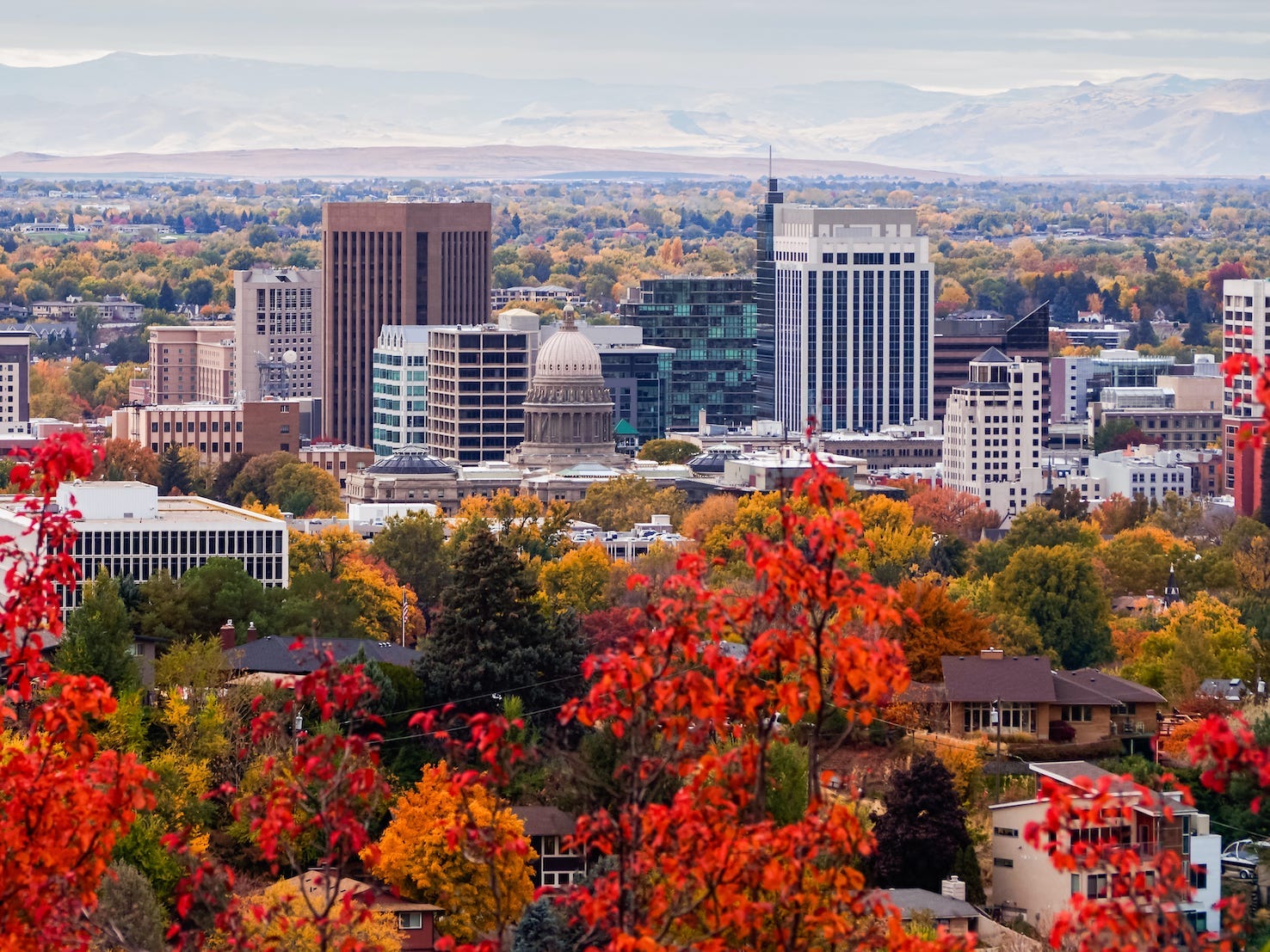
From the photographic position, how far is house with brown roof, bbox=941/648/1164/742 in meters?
98.6

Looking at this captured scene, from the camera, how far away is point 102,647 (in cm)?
9181

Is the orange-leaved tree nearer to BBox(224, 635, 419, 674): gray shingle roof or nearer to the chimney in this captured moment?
the chimney

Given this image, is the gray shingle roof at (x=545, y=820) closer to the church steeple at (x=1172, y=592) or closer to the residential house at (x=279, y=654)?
the residential house at (x=279, y=654)

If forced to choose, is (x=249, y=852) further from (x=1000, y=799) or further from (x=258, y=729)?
(x=258, y=729)

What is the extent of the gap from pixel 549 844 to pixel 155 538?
57.1 meters

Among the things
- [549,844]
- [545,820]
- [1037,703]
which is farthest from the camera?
[1037,703]

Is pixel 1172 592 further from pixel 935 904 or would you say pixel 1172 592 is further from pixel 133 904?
pixel 133 904

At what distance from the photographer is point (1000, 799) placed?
294 feet

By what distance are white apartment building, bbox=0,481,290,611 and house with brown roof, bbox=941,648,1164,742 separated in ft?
128

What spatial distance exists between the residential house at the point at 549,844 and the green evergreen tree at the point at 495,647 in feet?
29.1

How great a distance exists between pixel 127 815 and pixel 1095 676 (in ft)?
242

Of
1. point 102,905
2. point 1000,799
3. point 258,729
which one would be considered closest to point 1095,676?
point 1000,799

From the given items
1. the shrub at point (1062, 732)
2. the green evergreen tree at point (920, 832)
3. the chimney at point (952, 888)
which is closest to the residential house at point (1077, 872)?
the green evergreen tree at point (920, 832)

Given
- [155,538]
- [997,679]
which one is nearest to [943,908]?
[997,679]
